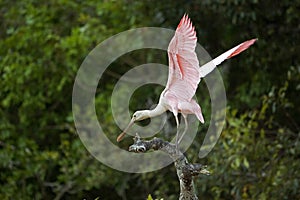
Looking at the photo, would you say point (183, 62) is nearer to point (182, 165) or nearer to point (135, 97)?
point (182, 165)

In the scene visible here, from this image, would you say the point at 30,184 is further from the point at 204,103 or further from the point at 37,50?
the point at 204,103

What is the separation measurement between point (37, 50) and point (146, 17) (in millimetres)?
783

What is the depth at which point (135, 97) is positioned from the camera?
4.35 m

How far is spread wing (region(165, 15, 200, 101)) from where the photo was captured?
1616mm

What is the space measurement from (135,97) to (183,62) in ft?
8.87

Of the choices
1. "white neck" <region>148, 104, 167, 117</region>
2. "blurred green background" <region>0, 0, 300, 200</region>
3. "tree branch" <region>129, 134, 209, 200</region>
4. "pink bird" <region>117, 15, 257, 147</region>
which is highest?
"pink bird" <region>117, 15, 257, 147</region>

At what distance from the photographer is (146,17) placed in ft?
13.9

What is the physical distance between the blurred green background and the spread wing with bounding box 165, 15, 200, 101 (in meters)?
1.63

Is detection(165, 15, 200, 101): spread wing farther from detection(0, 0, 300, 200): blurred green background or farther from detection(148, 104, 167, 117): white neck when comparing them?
detection(0, 0, 300, 200): blurred green background

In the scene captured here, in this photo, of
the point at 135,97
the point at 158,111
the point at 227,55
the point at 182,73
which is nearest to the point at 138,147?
the point at 158,111

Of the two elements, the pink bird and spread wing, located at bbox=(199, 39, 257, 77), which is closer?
the pink bird

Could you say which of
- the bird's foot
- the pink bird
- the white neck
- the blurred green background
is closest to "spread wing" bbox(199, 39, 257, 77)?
the pink bird

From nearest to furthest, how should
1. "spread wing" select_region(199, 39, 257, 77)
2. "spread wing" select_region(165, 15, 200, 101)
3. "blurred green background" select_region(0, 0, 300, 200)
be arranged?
"spread wing" select_region(165, 15, 200, 101)
"spread wing" select_region(199, 39, 257, 77)
"blurred green background" select_region(0, 0, 300, 200)

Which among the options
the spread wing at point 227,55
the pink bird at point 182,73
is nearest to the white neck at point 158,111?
the pink bird at point 182,73
